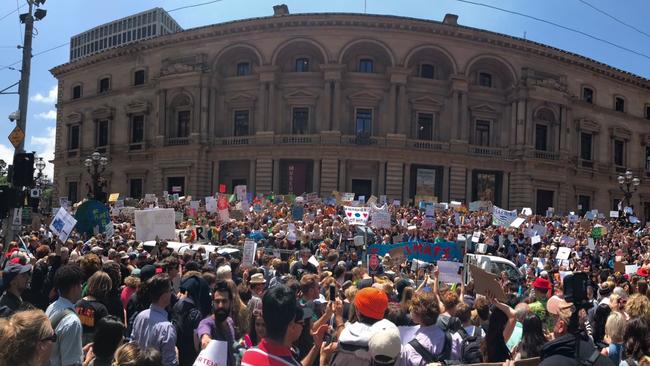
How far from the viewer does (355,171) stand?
41031mm

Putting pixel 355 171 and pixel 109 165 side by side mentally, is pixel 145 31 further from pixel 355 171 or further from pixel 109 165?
pixel 355 171

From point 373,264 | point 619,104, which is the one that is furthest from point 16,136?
point 619,104

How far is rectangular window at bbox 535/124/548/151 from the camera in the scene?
45.3m

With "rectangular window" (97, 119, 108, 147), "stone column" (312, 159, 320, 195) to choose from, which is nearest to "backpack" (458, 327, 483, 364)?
"stone column" (312, 159, 320, 195)

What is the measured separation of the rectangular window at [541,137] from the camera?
45281mm

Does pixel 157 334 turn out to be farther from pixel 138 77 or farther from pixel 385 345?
pixel 138 77

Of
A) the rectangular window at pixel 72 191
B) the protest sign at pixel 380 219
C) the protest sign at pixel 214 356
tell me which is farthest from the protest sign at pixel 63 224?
the rectangular window at pixel 72 191

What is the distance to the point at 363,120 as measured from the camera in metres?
42.1

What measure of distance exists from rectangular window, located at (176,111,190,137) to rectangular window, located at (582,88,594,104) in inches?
1336

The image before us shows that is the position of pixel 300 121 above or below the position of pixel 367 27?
below

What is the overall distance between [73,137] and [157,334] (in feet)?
182

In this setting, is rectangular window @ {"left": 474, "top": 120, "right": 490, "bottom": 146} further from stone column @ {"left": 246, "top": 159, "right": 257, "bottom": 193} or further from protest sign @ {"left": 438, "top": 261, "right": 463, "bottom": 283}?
protest sign @ {"left": 438, "top": 261, "right": 463, "bottom": 283}

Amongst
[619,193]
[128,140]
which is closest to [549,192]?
[619,193]

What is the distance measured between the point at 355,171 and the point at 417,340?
119 ft
